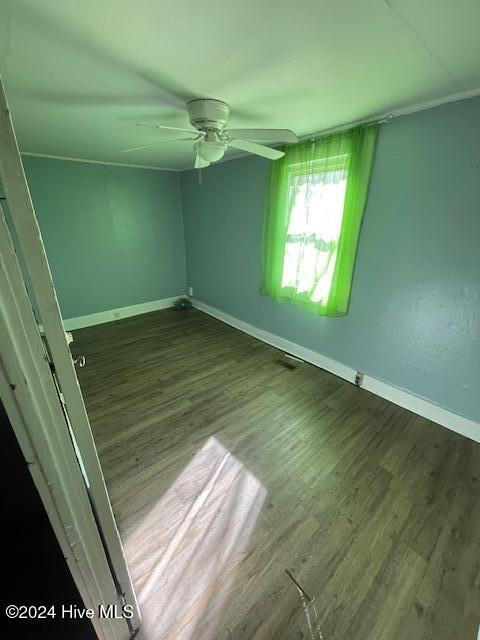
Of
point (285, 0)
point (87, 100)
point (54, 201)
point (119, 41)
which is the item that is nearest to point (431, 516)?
point (285, 0)

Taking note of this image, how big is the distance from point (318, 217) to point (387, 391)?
1686 mm

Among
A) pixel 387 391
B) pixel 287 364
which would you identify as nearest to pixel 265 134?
pixel 287 364

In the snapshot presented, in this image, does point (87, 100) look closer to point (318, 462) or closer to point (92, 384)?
point (92, 384)

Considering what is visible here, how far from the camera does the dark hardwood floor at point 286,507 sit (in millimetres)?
1037

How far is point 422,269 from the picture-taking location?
1872 millimetres

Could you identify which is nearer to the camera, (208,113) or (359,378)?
(208,113)

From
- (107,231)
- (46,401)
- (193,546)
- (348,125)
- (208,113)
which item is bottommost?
(193,546)

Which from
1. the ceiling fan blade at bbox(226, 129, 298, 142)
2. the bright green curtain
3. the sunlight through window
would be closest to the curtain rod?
the bright green curtain

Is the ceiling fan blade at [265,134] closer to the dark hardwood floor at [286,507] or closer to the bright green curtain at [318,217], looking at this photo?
the bright green curtain at [318,217]

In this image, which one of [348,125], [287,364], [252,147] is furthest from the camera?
[287,364]

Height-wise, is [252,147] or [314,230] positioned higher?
[252,147]

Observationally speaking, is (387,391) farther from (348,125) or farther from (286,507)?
(348,125)

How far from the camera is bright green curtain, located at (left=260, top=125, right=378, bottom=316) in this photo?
79.7 inches

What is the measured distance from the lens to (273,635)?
3.20ft
